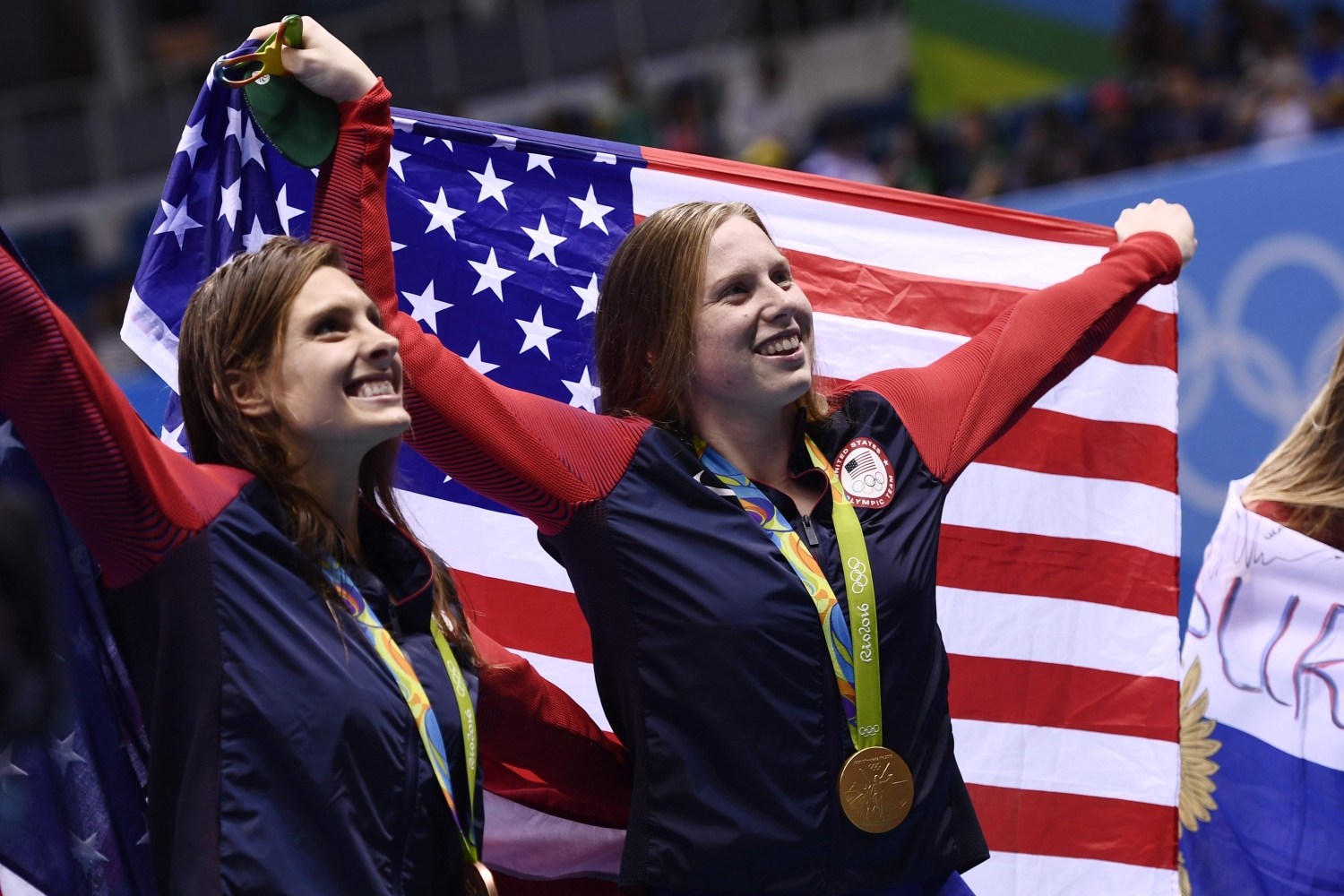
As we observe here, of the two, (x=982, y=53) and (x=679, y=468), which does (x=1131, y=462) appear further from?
(x=982, y=53)

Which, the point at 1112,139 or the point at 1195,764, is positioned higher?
the point at 1112,139

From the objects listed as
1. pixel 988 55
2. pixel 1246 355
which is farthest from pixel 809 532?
pixel 988 55

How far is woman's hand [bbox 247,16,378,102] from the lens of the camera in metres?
2.10

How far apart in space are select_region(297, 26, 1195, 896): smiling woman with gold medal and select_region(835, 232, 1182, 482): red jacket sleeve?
0.06 ft

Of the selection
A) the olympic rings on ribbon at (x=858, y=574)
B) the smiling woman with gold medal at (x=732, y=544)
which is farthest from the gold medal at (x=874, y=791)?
the olympic rings on ribbon at (x=858, y=574)

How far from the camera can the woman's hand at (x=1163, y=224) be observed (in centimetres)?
283

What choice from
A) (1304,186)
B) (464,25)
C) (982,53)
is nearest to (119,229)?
(464,25)

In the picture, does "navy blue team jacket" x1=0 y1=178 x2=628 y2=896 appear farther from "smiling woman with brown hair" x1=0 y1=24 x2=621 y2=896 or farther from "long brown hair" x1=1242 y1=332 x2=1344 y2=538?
"long brown hair" x1=1242 y1=332 x2=1344 y2=538

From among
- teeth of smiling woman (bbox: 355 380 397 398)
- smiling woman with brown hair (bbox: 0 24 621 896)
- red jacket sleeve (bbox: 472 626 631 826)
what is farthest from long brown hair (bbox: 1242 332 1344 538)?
teeth of smiling woman (bbox: 355 380 397 398)

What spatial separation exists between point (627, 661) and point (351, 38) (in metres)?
11.9

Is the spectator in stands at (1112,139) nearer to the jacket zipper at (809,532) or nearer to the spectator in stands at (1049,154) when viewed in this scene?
the spectator in stands at (1049,154)

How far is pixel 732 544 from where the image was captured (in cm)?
205

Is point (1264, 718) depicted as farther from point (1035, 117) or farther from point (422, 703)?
point (1035, 117)

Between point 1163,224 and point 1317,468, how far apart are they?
1.89 ft
